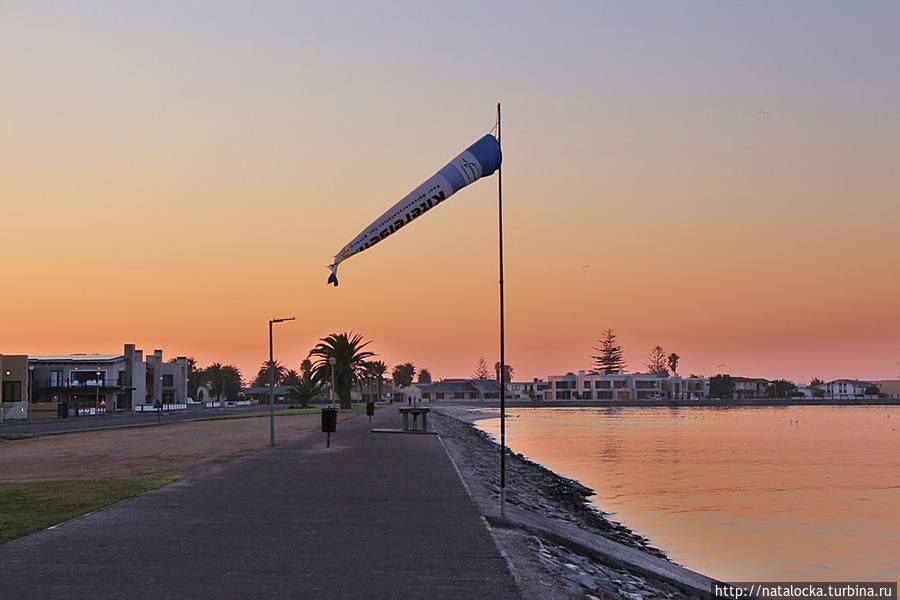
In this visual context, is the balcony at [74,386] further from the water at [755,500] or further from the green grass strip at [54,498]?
the green grass strip at [54,498]

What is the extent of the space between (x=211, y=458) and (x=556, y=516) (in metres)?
12.7

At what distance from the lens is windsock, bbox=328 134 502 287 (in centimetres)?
1733

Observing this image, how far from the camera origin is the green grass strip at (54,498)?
15531 mm

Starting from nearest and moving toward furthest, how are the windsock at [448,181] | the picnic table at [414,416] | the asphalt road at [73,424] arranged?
the windsock at [448,181]
the picnic table at [414,416]
the asphalt road at [73,424]

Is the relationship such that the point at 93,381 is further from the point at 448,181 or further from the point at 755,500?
the point at 448,181

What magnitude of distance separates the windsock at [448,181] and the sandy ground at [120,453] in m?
11.3

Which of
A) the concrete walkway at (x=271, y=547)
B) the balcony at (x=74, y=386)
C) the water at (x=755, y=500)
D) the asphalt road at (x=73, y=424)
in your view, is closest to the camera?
the concrete walkway at (x=271, y=547)

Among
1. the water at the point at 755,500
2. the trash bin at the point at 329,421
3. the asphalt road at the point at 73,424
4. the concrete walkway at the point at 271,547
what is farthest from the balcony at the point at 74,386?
the concrete walkway at the point at 271,547

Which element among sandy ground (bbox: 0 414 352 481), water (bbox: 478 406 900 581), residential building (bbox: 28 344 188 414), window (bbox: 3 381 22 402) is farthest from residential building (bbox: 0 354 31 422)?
water (bbox: 478 406 900 581)

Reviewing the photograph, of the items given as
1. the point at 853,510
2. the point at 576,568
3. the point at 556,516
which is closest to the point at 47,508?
the point at 576,568

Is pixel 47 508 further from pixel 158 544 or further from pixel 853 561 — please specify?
pixel 853 561

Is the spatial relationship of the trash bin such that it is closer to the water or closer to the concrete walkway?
the water

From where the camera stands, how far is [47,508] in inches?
693

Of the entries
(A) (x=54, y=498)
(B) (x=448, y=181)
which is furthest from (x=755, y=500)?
(A) (x=54, y=498)
